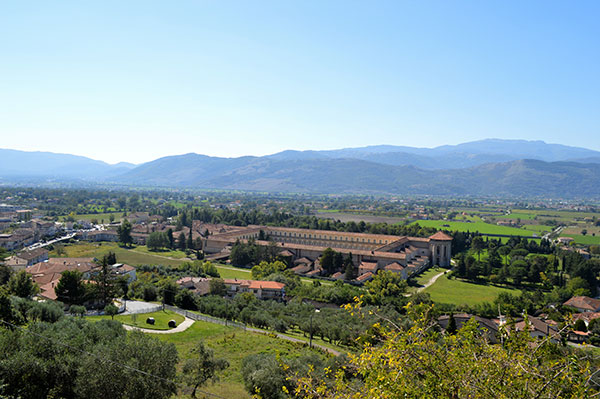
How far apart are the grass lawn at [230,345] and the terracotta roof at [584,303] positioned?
22060 millimetres

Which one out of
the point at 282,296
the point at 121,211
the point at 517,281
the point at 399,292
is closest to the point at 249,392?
the point at 282,296

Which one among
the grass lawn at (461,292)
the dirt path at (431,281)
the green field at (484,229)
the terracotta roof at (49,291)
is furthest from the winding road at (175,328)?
the green field at (484,229)

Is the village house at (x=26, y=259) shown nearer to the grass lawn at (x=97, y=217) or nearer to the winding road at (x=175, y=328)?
the winding road at (x=175, y=328)

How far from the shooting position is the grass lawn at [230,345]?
1617cm

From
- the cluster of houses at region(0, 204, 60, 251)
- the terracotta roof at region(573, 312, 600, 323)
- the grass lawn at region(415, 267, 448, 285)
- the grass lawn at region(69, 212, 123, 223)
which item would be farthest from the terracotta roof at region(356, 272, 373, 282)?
the grass lawn at region(69, 212, 123, 223)

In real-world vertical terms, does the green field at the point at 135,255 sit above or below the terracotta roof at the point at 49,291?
below

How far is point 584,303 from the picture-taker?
30.9 meters

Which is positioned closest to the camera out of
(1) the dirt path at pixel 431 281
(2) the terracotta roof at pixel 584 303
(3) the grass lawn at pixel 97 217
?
(2) the terracotta roof at pixel 584 303

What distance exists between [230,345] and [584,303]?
2635 cm

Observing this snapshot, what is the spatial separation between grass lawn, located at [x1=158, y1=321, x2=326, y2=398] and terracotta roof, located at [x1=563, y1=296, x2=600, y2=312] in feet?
72.4

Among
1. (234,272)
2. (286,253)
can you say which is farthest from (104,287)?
(286,253)

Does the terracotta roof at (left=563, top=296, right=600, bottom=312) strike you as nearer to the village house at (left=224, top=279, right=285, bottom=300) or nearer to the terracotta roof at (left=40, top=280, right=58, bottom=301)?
the village house at (left=224, top=279, right=285, bottom=300)

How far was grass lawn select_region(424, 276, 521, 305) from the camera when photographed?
32406mm

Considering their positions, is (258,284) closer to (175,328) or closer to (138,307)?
(138,307)
